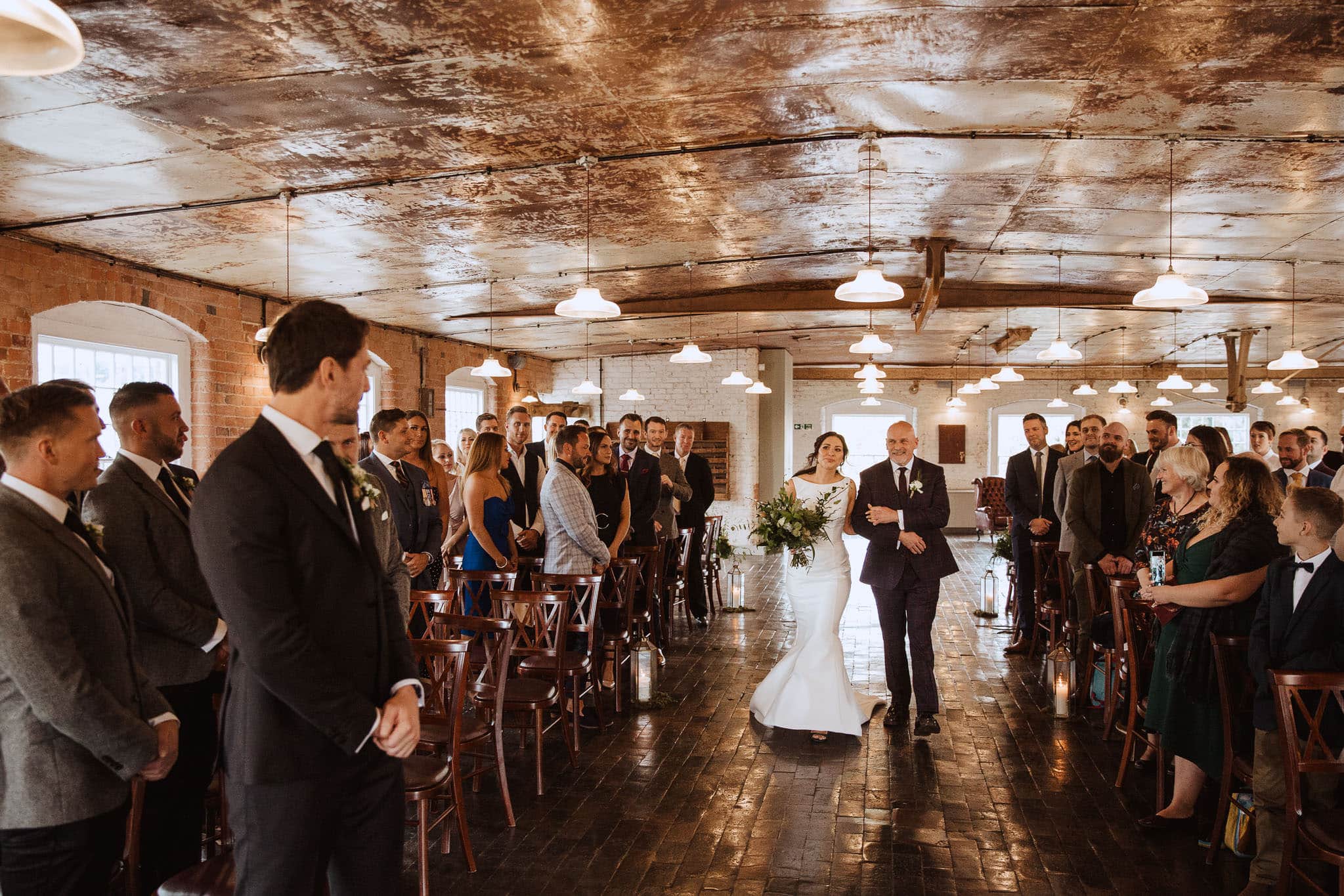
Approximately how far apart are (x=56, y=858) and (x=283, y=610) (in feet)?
3.13

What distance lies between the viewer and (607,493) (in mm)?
6695

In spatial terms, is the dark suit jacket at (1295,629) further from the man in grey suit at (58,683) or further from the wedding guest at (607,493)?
the wedding guest at (607,493)

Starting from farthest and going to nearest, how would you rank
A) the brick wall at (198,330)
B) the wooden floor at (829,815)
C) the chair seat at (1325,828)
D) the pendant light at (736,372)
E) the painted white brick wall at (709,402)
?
the painted white brick wall at (709,402) < the pendant light at (736,372) < the brick wall at (198,330) < the wooden floor at (829,815) < the chair seat at (1325,828)

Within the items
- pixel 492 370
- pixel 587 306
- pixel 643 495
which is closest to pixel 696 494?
pixel 643 495

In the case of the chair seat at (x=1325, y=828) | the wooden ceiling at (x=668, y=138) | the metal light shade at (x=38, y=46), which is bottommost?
the chair seat at (x=1325, y=828)

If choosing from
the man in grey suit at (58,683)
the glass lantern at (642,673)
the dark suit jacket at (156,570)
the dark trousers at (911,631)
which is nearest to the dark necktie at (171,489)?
the dark suit jacket at (156,570)

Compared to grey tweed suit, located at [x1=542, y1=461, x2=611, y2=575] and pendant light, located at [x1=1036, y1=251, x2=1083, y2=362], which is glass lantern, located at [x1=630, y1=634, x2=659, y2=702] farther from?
pendant light, located at [x1=1036, y1=251, x2=1083, y2=362]

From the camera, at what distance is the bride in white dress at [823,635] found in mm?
5434

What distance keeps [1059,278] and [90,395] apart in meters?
9.75

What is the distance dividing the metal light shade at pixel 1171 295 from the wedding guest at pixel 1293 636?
2.39 meters

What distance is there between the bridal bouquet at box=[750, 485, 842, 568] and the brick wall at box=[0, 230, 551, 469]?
5.09 metres

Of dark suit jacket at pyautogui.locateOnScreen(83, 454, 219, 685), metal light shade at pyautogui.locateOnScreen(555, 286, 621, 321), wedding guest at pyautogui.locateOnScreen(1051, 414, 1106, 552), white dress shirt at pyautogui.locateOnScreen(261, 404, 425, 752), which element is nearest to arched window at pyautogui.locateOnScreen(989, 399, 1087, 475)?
wedding guest at pyautogui.locateOnScreen(1051, 414, 1106, 552)

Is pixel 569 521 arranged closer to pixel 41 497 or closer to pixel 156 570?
pixel 156 570

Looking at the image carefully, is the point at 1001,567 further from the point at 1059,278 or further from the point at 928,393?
the point at 928,393
